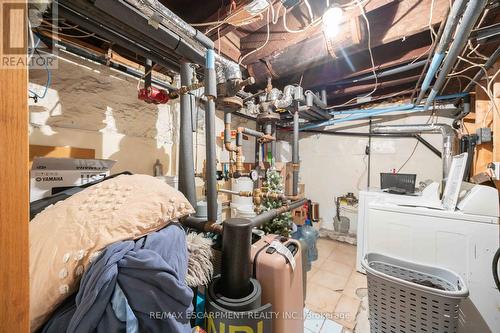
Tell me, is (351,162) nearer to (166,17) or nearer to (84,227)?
(166,17)

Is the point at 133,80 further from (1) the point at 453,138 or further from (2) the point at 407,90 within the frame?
(1) the point at 453,138

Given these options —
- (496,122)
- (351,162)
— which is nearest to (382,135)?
(351,162)

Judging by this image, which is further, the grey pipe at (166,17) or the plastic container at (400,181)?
the plastic container at (400,181)

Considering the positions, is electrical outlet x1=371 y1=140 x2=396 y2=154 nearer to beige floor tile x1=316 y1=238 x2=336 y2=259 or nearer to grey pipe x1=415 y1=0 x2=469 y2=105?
beige floor tile x1=316 y1=238 x2=336 y2=259

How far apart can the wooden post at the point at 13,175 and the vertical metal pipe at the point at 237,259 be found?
0.56 metres

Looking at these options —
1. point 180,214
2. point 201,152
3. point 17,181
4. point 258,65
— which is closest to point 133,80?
point 201,152

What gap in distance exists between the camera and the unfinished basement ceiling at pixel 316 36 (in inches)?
49.4

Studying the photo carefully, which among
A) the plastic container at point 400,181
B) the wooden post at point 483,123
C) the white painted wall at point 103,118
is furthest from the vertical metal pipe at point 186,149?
the wooden post at point 483,123

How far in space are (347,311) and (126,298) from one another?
6.10 ft

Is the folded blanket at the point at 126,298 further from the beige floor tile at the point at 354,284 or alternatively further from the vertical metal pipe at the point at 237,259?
the beige floor tile at the point at 354,284

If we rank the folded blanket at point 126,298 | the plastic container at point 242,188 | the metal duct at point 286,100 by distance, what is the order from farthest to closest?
1. the plastic container at point 242,188
2. the metal duct at point 286,100
3. the folded blanket at point 126,298

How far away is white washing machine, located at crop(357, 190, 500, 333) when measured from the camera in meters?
1.33

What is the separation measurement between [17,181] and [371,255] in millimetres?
1939

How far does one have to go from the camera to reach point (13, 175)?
1.25ft
